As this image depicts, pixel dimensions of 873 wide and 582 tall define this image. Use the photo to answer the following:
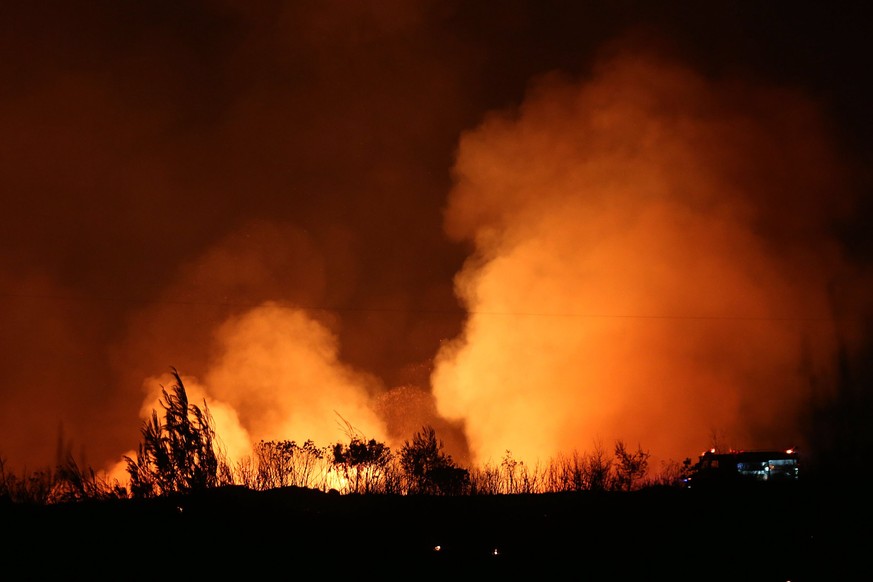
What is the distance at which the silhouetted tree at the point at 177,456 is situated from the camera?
42.2 feet

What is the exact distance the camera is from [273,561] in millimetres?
10352

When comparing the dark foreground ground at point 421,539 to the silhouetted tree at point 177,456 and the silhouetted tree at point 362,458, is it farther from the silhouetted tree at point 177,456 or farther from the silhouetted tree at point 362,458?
the silhouetted tree at point 362,458

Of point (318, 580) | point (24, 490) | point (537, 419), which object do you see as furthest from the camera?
point (537, 419)

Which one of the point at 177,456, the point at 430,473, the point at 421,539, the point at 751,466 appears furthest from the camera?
the point at 751,466

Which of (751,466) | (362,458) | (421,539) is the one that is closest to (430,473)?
(362,458)

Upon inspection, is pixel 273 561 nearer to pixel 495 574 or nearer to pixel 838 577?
pixel 495 574

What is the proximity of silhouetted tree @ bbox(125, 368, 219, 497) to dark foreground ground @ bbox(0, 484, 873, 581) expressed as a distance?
0.78 metres

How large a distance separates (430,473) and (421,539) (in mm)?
4556

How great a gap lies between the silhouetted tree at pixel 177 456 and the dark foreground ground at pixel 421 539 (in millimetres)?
777

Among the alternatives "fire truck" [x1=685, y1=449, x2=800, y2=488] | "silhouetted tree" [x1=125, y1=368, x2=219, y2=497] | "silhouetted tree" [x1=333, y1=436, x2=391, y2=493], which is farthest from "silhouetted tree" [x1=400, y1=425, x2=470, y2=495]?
"fire truck" [x1=685, y1=449, x2=800, y2=488]

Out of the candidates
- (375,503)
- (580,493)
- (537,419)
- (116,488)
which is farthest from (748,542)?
(537,419)

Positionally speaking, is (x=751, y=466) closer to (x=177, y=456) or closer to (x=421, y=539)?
(x=421, y=539)

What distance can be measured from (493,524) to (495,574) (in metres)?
1.92

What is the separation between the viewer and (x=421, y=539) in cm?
1154
